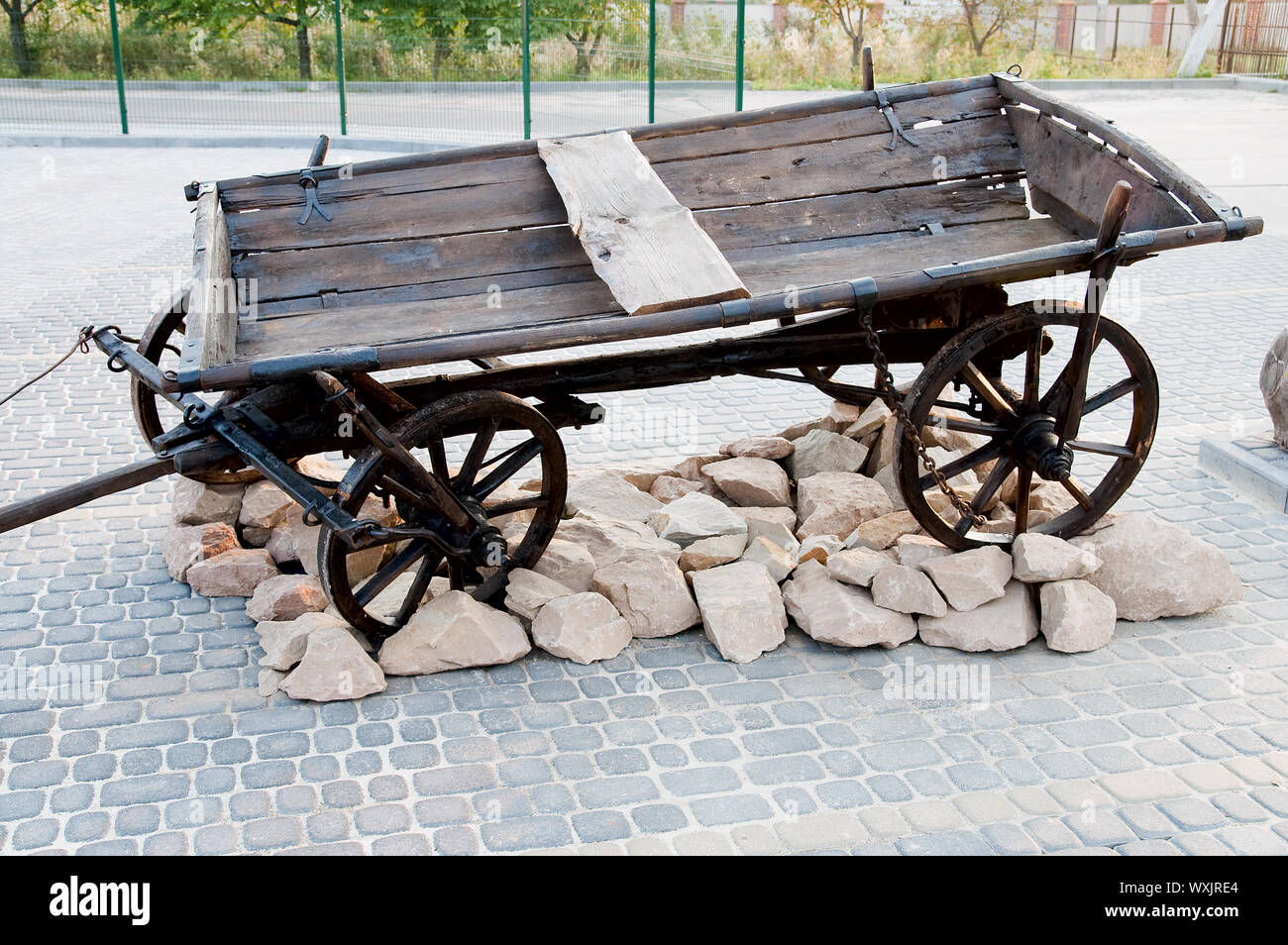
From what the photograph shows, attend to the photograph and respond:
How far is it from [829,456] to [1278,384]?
2.30 m

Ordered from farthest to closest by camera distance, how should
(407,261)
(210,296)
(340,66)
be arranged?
(340,66) → (407,261) → (210,296)

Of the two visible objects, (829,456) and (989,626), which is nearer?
(989,626)

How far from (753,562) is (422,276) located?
5.95ft

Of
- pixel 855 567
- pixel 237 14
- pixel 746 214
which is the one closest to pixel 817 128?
pixel 746 214

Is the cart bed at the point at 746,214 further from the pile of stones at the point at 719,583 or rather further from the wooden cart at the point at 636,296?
the pile of stones at the point at 719,583

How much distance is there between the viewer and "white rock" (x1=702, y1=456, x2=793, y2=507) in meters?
5.78

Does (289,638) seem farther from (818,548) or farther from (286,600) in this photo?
(818,548)

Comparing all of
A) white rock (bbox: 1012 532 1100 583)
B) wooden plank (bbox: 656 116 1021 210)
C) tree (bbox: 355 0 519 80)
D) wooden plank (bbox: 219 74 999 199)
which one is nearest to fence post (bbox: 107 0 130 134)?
tree (bbox: 355 0 519 80)

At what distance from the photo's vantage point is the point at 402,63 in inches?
679

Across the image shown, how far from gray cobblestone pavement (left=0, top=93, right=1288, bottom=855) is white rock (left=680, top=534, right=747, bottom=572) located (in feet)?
1.16

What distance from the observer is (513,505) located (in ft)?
16.4

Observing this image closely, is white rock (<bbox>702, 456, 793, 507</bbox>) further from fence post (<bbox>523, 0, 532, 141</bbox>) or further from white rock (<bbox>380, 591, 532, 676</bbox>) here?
fence post (<bbox>523, 0, 532, 141</bbox>)

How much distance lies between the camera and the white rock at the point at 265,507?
5.50 metres
